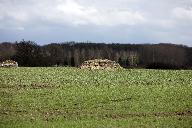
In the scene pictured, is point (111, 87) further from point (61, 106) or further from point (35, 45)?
point (35, 45)

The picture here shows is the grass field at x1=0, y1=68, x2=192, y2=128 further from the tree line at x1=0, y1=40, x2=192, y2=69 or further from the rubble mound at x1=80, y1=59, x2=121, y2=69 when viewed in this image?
the tree line at x1=0, y1=40, x2=192, y2=69

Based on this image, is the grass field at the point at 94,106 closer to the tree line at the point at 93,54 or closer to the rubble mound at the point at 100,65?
the rubble mound at the point at 100,65

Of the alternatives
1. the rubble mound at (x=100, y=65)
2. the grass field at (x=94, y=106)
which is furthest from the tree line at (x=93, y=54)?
the grass field at (x=94, y=106)

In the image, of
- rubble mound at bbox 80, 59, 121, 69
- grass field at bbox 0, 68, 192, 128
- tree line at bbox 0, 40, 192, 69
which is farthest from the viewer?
tree line at bbox 0, 40, 192, 69

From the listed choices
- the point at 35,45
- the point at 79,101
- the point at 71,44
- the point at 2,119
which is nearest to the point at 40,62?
the point at 35,45

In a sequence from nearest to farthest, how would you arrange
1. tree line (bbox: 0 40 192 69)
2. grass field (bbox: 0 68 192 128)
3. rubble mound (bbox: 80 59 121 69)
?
grass field (bbox: 0 68 192 128) < rubble mound (bbox: 80 59 121 69) < tree line (bbox: 0 40 192 69)

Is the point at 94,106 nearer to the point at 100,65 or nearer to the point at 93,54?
the point at 100,65

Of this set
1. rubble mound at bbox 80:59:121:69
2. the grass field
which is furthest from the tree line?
the grass field

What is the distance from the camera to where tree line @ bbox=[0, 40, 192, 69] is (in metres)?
86.0

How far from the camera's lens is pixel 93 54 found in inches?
4584

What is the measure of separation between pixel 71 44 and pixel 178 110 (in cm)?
11312

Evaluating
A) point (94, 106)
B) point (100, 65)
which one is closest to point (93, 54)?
point (100, 65)

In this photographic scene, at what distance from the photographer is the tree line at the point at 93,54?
8600 cm

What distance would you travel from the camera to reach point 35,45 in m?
90.6
